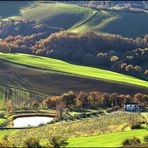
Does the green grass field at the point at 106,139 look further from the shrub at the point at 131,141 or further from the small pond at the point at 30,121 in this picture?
the small pond at the point at 30,121

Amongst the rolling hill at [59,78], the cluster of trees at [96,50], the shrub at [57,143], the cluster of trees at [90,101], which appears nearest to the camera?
the shrub at [57,143]

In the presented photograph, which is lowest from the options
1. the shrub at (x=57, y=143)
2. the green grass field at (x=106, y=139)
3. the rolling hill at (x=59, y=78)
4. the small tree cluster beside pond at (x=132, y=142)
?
the rolling hill at (x=59, y=78)

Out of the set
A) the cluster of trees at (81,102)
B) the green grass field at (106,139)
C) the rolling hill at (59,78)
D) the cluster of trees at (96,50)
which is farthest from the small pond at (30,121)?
the cluster of trees at (96,50)

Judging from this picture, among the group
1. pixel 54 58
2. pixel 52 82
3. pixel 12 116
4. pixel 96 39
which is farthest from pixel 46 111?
pixel 96 39

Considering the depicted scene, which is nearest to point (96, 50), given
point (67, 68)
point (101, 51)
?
point (101, 51)

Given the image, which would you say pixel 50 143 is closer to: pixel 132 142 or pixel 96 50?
pixel 132 142

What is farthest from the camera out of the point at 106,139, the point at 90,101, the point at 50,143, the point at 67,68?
the point at 67,68
